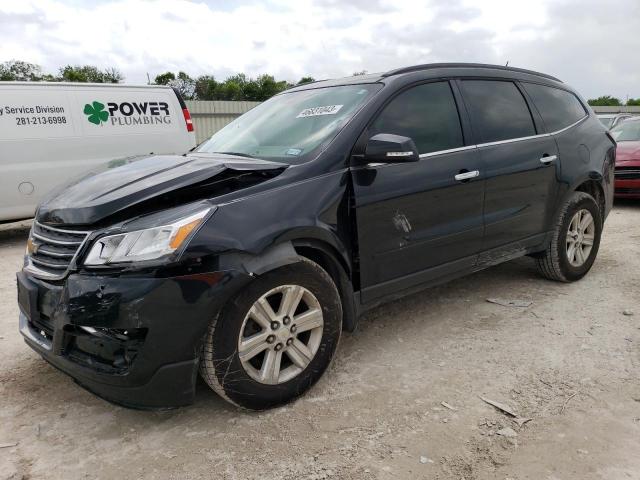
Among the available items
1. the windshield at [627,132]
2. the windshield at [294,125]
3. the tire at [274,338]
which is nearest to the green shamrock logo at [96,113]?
the windshield at [294,125]

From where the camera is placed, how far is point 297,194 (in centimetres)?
267

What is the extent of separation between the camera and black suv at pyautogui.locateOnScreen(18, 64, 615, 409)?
7.48 ft

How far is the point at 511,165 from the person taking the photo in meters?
3.77

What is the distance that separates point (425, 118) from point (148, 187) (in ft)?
5.91

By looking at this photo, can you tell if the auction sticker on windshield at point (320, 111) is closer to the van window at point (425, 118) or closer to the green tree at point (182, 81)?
the van window at point (425, 118)

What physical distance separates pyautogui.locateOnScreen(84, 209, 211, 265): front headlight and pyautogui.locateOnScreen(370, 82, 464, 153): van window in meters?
1.30

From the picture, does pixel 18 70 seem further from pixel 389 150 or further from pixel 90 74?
pixel 389 150

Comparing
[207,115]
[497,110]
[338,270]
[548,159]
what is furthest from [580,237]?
[207,115]

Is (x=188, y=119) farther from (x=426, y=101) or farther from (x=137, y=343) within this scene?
(x=137, y=343)

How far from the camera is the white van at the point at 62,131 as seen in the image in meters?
6.70

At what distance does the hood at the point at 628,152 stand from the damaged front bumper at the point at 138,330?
27.0 feet

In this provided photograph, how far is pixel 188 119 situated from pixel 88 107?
5.09 feet

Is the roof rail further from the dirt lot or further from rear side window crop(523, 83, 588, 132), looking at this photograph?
the dirt lot

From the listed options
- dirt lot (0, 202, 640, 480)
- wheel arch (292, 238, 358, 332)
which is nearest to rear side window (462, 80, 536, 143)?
dirt lot (0, 202, 640, 480)
